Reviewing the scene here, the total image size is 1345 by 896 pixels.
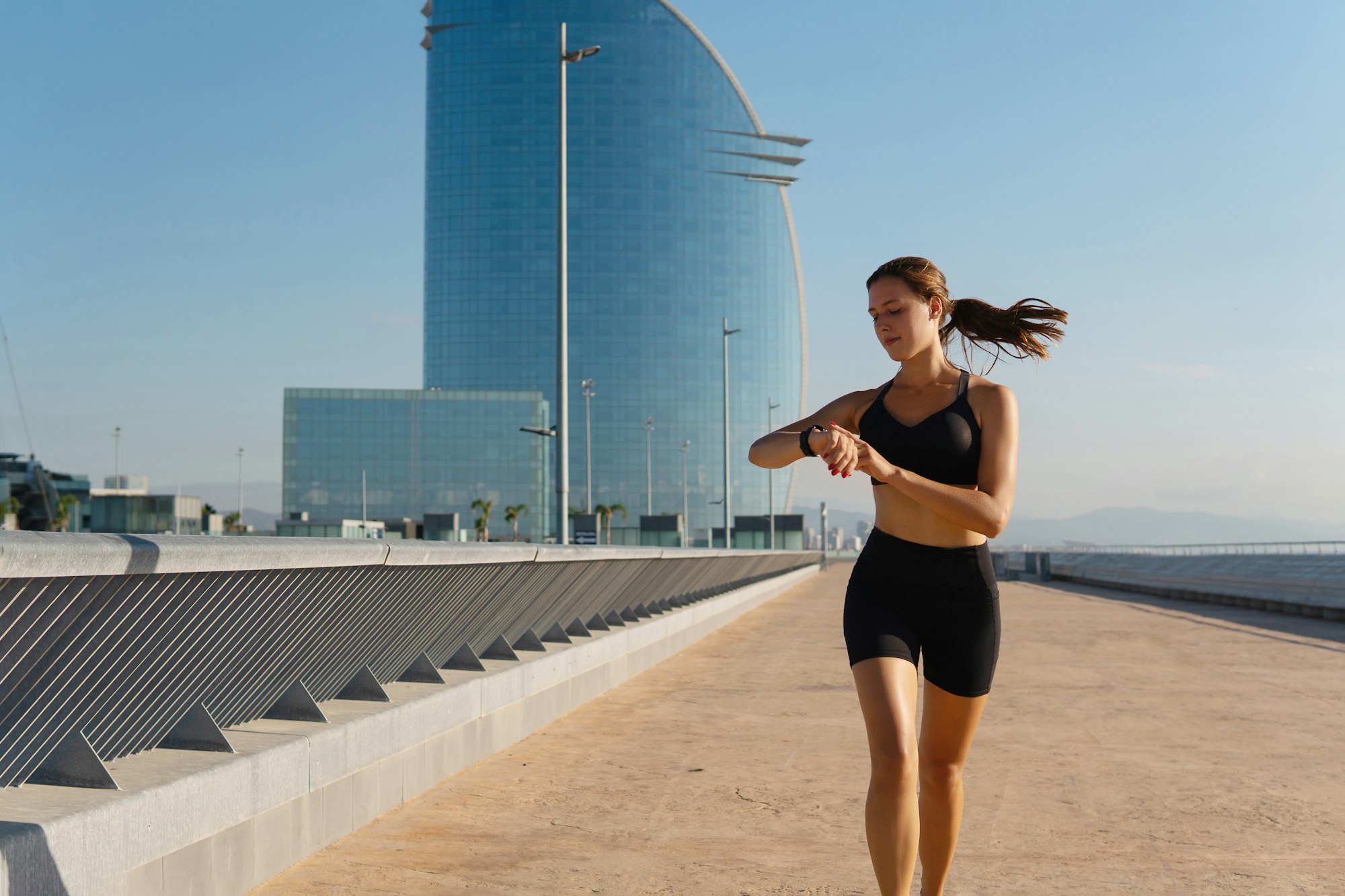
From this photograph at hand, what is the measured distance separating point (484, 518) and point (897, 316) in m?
117

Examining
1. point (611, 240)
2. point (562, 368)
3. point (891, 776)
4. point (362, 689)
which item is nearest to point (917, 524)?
point (891, 776)

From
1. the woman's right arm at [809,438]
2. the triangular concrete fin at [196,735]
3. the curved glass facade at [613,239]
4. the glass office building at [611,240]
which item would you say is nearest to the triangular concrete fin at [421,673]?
the triangular concrete fin at [196,735]

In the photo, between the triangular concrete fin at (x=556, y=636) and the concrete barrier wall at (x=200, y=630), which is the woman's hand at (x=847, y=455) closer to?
the concrete barrier wall at (x=200, y=630)

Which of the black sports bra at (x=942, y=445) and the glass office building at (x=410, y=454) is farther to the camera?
the glass office building at (x=410, y=454)

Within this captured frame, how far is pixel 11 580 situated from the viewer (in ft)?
11.6

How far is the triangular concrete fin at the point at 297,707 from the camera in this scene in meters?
6.10

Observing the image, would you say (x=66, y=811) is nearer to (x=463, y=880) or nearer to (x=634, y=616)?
(x=463, y=880)

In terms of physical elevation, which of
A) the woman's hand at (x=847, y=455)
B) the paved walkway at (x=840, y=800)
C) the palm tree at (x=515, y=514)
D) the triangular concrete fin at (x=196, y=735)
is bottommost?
the paved walkway at (x=840, y=800)

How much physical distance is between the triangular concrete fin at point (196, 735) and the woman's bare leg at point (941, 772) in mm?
2714

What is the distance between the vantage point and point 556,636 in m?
11.4

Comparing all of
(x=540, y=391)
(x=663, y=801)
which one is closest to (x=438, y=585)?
(x=663, y=801)

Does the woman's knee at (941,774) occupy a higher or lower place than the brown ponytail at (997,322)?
lower

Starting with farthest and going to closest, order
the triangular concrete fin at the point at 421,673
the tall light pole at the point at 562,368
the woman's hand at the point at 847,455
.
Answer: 1. the tall light pole at the point at 562,368
2. the triangular concrete fin at the point at 421,673
3. the woman's hand at the point at 847,455

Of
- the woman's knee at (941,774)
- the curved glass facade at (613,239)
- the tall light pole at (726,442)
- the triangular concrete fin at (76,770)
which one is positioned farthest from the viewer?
the curved glass facade at (613,239)
